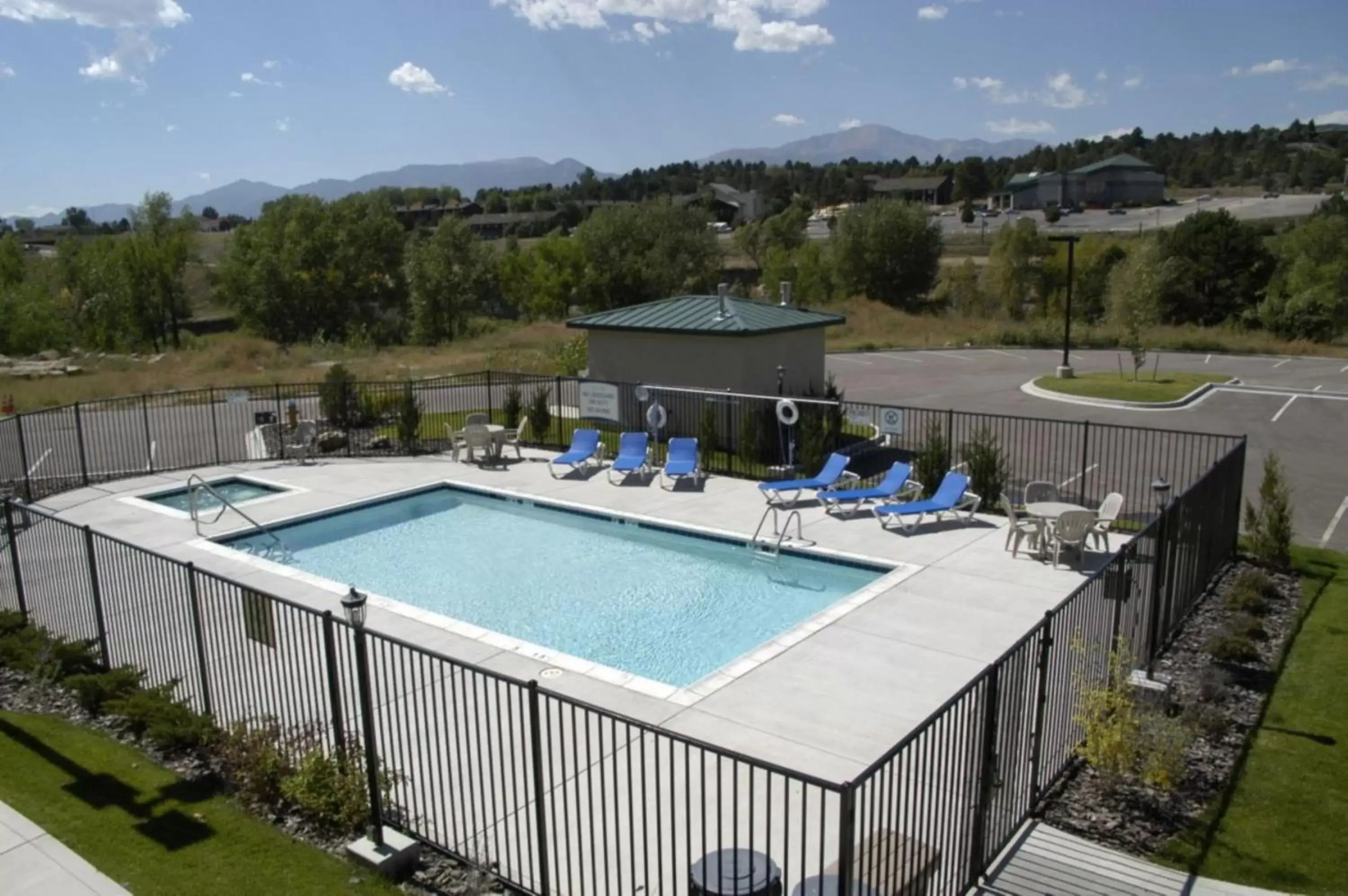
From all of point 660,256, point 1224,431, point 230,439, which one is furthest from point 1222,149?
point 230,439

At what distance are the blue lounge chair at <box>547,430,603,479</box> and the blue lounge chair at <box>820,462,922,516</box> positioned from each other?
181 inches

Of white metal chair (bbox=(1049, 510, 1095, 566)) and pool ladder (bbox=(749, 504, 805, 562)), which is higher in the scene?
white metal chair (bbox=(1049, 510, 1095, 566))

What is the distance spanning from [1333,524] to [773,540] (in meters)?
8.60

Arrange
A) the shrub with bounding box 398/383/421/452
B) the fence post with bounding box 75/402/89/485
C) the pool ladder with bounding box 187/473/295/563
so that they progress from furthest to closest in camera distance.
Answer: the shrub with bounding box 398/383/421/452 < the fence post with bounding box 75/402/89/485 < the pool ladder with bounding box 187/473/295/563

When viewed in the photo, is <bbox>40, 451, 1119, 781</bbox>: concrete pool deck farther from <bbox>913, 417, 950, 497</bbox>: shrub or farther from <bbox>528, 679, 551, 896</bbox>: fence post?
<bbox>528, 679, 551, 896</bbox>: fence post

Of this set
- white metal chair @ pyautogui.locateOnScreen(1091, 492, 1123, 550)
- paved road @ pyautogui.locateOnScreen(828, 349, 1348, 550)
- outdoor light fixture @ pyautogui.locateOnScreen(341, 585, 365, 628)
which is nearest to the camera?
outdoor light fixture @ pyautogui.locateOnScreen(341, 585, 365, 628)

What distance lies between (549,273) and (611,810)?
66.0m

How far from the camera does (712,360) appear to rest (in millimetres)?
19188

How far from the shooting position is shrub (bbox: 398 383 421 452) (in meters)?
19.4

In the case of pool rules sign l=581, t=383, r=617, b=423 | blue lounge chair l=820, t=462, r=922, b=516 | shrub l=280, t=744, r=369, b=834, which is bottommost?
blue lounge chair l=820, t=462, r=922, b=516

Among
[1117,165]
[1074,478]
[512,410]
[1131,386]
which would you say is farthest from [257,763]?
[1117,165]

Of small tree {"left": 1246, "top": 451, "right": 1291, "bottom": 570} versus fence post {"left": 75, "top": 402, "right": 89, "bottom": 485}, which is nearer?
small tree {"left": 1246, "top": 451, "right": 1291, "bottom": 570}

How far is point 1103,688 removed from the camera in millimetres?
6996

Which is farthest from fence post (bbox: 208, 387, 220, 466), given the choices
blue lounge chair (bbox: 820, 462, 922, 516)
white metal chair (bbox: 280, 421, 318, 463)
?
blue lounge chair (bbox: 820, 462, 922, 516)
